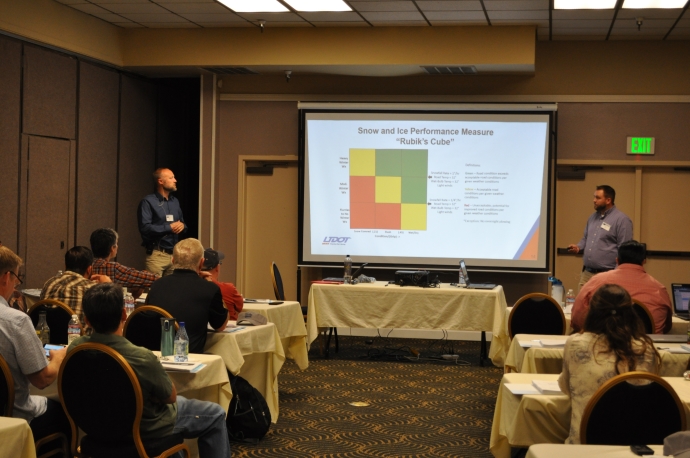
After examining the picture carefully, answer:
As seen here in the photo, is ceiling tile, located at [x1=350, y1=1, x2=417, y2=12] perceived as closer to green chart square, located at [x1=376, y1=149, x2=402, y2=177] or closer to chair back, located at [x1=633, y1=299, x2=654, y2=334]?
green chart square, located at [x1=376, y1=149, x2=402, y2=177]

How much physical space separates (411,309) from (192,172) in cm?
443

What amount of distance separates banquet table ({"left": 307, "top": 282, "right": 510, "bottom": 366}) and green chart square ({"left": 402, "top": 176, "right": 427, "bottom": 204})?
161 cm

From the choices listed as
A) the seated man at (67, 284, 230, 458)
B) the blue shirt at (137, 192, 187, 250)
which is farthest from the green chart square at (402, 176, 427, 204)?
the seated man at (67, 284, 230, 458)

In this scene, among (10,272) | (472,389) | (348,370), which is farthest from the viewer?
(348,370)

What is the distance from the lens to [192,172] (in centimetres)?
1054

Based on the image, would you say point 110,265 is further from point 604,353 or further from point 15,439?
point 604,353

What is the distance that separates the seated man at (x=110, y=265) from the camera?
5.32 meters

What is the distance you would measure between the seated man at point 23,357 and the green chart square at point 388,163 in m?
5.80

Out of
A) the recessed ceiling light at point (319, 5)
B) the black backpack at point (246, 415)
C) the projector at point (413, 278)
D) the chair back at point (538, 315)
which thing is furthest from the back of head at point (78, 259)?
the recessed ceiling light at point (319, 5)

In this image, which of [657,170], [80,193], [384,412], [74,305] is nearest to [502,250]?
[657,170]

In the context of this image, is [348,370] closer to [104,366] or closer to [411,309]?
[411,309]

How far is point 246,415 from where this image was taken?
15.8ft

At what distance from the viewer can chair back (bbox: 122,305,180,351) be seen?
440 cm

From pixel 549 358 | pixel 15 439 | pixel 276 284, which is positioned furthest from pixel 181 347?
pixel 276 284
